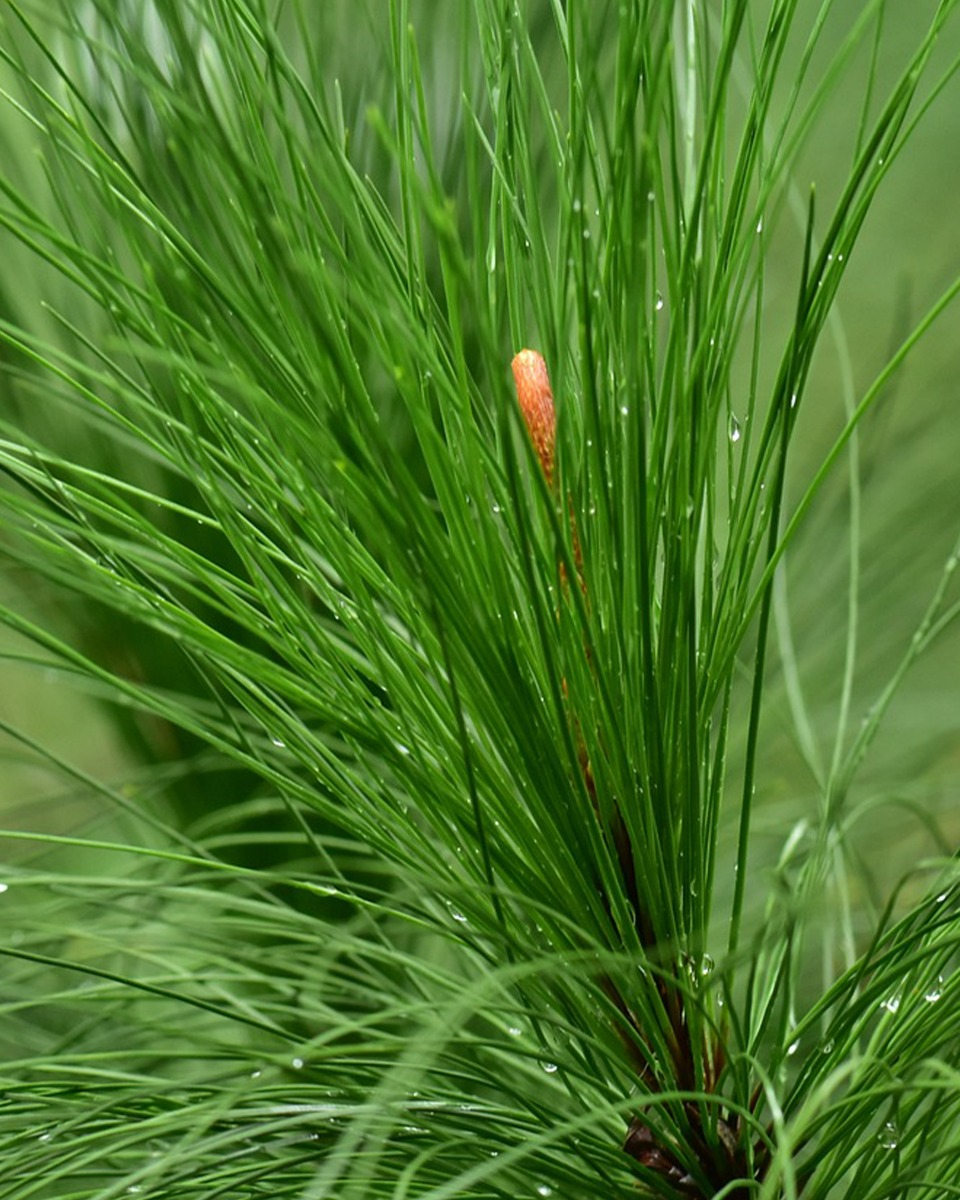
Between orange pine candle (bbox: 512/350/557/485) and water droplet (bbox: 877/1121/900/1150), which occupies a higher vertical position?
orange pine candle (bbox: 512/350/557/485)

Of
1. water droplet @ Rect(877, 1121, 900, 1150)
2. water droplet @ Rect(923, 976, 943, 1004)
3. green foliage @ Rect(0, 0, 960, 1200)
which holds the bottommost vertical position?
water droplet @ Rect(877, 1121, 900, 1150)

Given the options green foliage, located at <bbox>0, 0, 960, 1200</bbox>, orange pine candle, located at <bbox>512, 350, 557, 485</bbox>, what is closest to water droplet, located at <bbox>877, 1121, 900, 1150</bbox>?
green foliage, located at <bbox>0, 0, 960, 1200</bbox>

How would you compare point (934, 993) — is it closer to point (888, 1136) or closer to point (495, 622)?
point (888, 1136)

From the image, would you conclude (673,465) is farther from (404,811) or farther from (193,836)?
(193,836)

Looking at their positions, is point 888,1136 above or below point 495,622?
below

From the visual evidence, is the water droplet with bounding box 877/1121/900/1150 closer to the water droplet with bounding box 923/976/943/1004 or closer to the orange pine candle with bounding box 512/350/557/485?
the water droplet with bounding box 923/976/943/1004

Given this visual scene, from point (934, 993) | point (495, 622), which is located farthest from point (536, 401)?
point (934, 993)

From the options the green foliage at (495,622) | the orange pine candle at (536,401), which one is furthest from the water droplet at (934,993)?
the orange pine candle at (536,401)

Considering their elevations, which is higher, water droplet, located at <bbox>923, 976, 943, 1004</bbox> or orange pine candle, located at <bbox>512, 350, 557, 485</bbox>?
orange pine candle, located at <bbox>512, 350, 557, 485</bbox>

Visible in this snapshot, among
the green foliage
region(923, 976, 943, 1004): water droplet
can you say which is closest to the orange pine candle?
the green foliage
